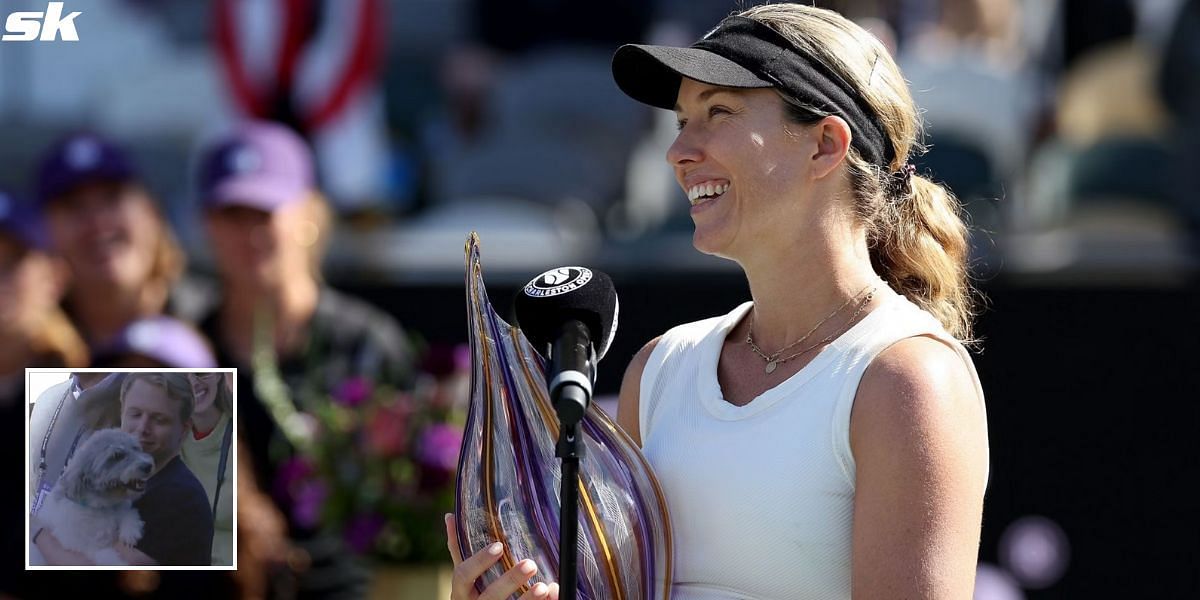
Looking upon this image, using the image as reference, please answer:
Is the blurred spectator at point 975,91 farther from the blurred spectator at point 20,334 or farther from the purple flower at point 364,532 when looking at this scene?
the blurred spectator at point 20,334

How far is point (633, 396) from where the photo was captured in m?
2.21

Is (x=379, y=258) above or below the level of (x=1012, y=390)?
above

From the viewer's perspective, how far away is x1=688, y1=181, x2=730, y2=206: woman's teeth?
1.98 metres

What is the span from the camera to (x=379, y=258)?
16.1 ft

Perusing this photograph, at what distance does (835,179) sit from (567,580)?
2.21 ft

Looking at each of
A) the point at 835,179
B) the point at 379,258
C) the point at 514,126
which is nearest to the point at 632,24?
the point at 514,126

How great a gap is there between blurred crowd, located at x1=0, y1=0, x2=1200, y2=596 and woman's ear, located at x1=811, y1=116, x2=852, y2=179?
273 cm

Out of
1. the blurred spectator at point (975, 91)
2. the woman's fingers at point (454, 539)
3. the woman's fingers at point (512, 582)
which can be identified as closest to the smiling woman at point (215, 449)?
the woman's fingers at point (454, 539)

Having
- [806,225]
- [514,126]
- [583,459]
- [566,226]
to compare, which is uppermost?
[514,126]

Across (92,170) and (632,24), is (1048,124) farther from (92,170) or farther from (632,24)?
(92,170)

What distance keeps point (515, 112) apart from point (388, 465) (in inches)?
88.8

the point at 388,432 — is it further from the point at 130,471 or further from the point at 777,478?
the point at 777,478

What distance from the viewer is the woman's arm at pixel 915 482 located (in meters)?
1.72

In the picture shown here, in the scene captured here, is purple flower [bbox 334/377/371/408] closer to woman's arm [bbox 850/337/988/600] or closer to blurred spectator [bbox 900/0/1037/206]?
woman's arm [bbox 850/337/988/600]
